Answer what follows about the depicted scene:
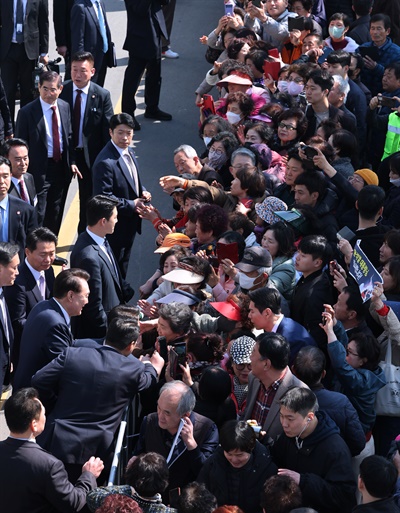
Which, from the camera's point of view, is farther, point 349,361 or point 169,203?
point 169,203

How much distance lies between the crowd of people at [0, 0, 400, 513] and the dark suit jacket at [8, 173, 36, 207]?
0.03m

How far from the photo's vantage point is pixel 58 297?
22.5ft

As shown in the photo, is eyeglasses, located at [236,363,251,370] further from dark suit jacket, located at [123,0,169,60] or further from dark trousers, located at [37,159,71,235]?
dark suit jacket, located at [123,0,169,60]

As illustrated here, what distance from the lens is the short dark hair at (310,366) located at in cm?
602

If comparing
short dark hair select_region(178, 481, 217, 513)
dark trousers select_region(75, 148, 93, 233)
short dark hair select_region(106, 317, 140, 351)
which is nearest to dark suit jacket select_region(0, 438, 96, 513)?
short dark hair select_region(178, 481, 217, 513)

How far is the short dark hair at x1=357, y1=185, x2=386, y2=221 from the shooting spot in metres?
7.54

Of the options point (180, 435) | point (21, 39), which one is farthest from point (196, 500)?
point (21, 39)

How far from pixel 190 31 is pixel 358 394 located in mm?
10944

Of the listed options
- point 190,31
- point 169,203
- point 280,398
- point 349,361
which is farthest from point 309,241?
point 190,31

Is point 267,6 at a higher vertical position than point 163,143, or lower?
higher

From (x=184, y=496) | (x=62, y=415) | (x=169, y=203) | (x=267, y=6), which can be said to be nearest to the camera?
(x=184, y=496)

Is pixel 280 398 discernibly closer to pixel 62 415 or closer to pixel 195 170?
pixel 62 415

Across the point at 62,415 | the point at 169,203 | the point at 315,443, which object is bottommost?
the point at 169,203

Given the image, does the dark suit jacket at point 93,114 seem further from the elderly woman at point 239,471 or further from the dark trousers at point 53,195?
the elderly woman at point 239,471
